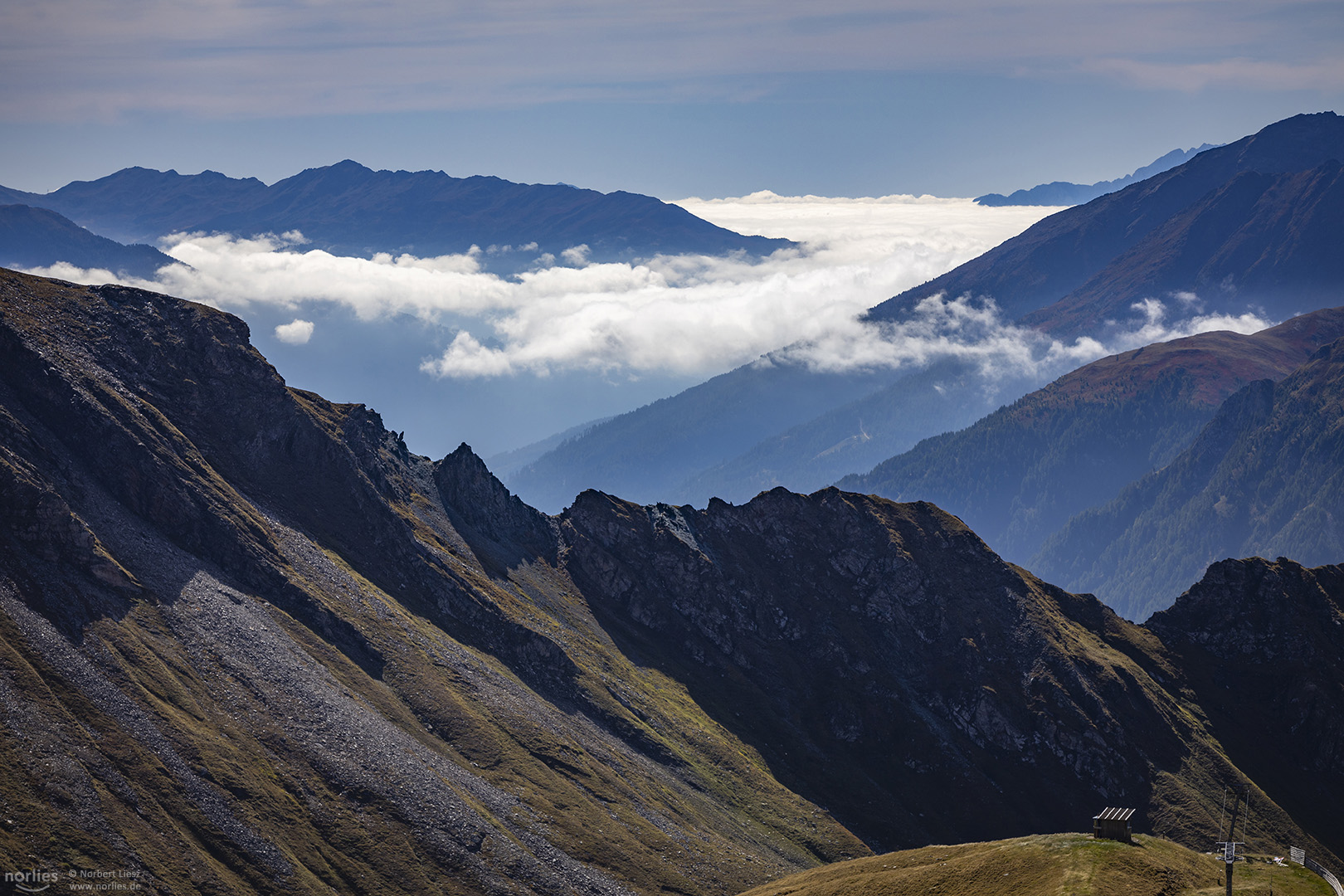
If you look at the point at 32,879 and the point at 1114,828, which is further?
the point at 1114,828

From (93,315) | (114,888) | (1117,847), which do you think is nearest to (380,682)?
(114,888)

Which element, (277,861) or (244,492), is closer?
(277,861)

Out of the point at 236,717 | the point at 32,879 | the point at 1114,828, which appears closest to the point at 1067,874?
the point at 1114,828

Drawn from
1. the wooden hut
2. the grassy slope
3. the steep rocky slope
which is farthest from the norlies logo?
the wooden hut

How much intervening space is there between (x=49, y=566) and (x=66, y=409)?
41777 millimetres

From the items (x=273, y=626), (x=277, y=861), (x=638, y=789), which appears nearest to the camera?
(x=277, y=861)

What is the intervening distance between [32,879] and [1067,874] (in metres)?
105

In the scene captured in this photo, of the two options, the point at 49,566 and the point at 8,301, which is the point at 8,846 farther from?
the point at 8,301

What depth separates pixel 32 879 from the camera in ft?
350

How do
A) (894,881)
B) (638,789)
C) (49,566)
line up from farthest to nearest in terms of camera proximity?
(638,789)
(49,566)
(894,881)

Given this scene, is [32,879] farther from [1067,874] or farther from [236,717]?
[1067,874]

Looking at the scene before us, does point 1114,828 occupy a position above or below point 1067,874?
above

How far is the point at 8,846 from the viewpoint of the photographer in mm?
107875

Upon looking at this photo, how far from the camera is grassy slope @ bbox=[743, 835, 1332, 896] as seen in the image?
3863 inches
